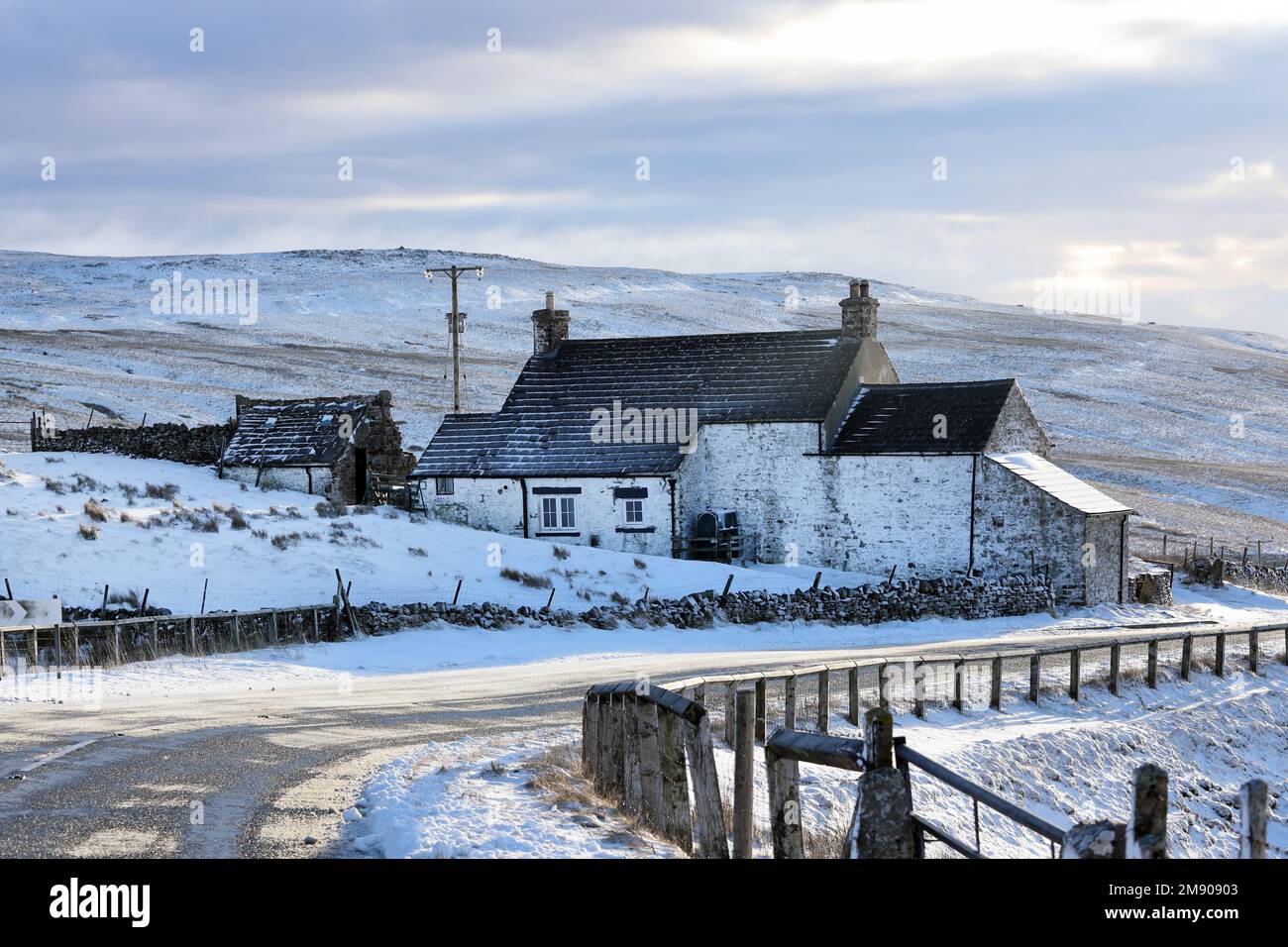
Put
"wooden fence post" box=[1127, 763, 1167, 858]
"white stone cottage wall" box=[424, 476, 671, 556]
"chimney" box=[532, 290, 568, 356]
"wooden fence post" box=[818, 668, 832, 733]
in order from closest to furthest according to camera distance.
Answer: "wooden fence post" box=[1127, 763, 1167, 858]
"wooden fence post" box=[818, 668, 832, 733]
"white stone cottage wall" box=[424, 476, 671, 556]
"chimney" box=[532, 290, 568, 356]

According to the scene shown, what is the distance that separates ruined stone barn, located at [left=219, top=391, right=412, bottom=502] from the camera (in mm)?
42812

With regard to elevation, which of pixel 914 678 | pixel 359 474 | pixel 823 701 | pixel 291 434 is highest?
pixel 291 434

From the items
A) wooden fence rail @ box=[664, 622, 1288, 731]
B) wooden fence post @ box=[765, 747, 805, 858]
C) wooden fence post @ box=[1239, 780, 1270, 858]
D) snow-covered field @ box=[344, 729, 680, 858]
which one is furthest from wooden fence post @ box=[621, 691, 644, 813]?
wooden fence post @ box=[1239, 780, 1270, 858]

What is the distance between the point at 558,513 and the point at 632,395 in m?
4.63

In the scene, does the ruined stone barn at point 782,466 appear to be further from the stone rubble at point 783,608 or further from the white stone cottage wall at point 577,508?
the stone rubble at point 783,608

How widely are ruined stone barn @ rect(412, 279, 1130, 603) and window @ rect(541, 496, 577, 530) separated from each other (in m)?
0.04

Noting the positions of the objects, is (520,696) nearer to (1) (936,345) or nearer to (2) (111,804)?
(2) (111,804)

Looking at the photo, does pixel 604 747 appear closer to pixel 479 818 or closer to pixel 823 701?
pixel 479 818

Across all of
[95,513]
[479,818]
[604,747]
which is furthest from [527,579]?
[479,818]

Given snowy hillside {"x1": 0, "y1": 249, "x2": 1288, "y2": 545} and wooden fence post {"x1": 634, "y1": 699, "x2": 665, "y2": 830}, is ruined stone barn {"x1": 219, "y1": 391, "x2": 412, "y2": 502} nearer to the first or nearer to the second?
snowy hillside {"x1": 0, "y1": 249, "x2": 1288, "y2": 545}

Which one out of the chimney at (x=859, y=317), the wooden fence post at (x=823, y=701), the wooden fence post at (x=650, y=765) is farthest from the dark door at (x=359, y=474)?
the wooden fence post at (x=650, y=765)

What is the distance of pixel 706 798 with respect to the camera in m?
10.1
